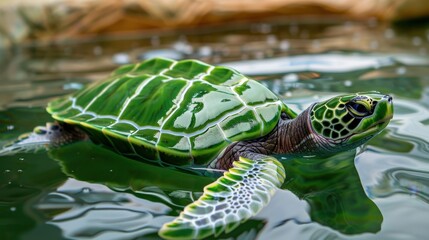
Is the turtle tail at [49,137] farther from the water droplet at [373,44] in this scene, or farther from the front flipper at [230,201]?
the water droplet at [373,44]

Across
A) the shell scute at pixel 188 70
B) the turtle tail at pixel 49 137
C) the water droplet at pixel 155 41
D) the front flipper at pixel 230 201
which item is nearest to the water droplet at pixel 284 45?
the water droplet at pixel 155 41

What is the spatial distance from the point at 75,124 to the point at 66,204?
57 cm

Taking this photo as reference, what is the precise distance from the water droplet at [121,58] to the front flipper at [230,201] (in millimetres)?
3180

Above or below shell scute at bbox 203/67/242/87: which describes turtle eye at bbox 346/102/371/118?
below

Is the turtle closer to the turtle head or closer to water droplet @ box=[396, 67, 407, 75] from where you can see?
the turtle head

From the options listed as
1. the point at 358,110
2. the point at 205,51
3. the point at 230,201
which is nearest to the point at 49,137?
the point at 230,201

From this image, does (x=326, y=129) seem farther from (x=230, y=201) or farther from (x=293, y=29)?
(x=293, y=29)

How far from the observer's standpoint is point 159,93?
2066mm

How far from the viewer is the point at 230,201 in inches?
60.2

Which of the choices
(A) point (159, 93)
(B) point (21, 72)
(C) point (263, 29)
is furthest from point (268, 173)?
(C) point (263, 29)

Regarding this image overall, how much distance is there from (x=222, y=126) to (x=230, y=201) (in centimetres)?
42

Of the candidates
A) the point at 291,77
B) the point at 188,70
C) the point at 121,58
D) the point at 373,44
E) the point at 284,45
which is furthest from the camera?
the point at 284,45

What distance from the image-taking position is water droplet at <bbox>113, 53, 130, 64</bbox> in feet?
15.4

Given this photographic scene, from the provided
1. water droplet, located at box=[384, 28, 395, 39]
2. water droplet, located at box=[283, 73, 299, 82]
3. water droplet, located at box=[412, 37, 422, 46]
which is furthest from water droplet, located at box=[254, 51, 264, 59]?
water droplet, located at box=[384, 28, 395, 39]
